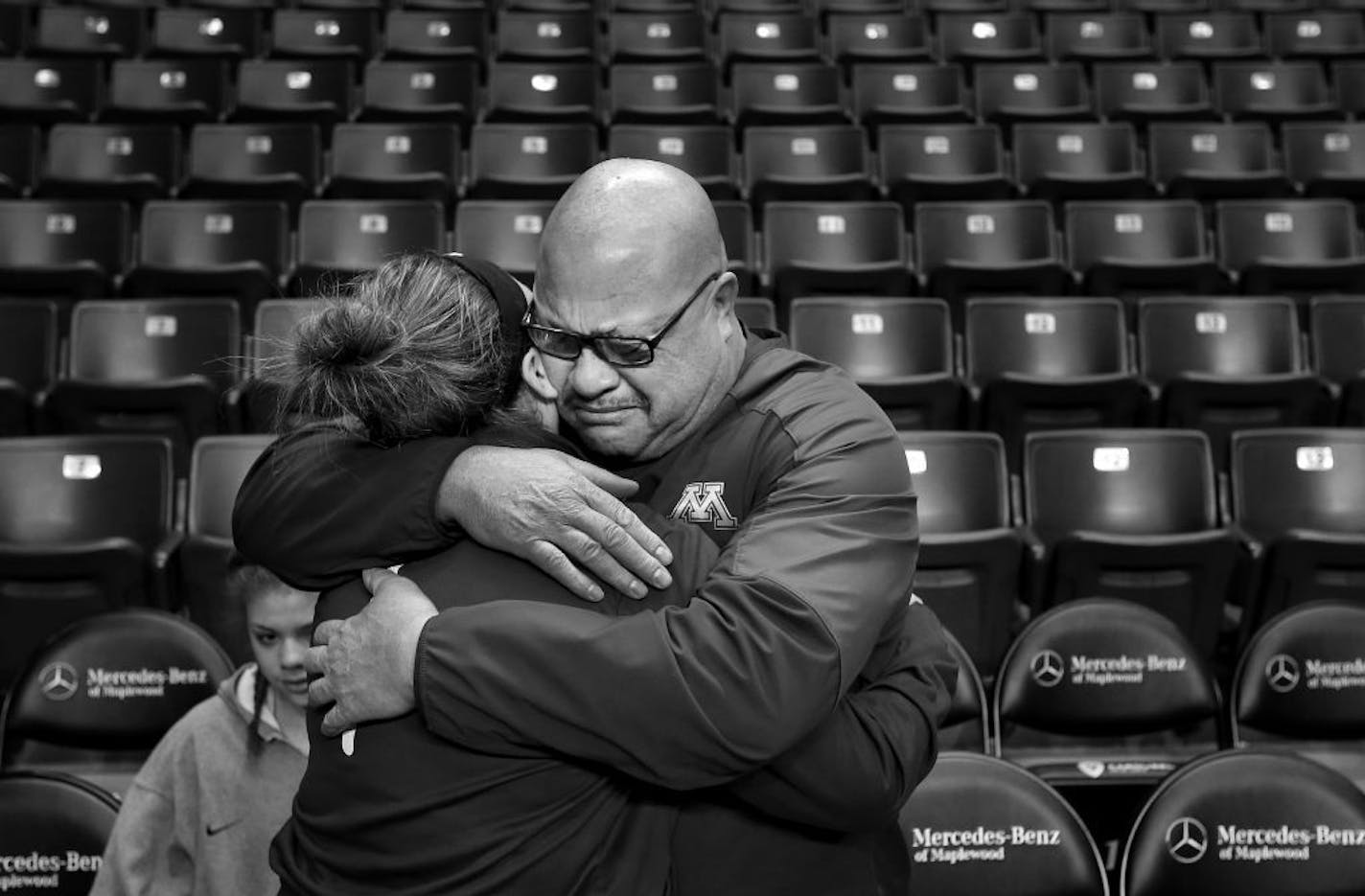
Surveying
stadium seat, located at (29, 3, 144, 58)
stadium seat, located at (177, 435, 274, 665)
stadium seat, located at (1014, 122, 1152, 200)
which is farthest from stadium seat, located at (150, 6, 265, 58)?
stadium seat, located at (177, 435, 274, 665)

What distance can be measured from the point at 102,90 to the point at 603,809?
6.19 m

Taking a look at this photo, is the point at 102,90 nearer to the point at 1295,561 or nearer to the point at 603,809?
the point at 1295,561

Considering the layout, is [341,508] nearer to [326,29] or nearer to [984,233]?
[984,233]

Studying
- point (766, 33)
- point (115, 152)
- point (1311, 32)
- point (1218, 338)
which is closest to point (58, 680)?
point (1218, 338)

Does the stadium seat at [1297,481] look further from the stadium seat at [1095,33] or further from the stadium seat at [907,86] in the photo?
the stadium seat at [1095,33]

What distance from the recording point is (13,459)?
346 centimetres

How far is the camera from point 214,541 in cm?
317

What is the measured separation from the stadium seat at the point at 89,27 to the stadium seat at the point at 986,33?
13.9 feet

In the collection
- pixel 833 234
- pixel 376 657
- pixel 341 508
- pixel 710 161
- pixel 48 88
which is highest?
pixel 48 88

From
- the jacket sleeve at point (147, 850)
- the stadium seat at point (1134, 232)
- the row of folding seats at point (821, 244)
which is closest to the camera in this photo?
the jacket sleeve at point (147, 850)

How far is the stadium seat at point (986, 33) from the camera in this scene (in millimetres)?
7246

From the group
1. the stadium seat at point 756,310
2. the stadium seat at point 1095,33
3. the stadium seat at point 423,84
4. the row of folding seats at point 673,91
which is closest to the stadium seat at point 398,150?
the row of folding seats at point 673,91

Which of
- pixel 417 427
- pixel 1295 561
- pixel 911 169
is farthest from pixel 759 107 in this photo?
pixel 417 427

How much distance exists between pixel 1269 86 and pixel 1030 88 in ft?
4.08
